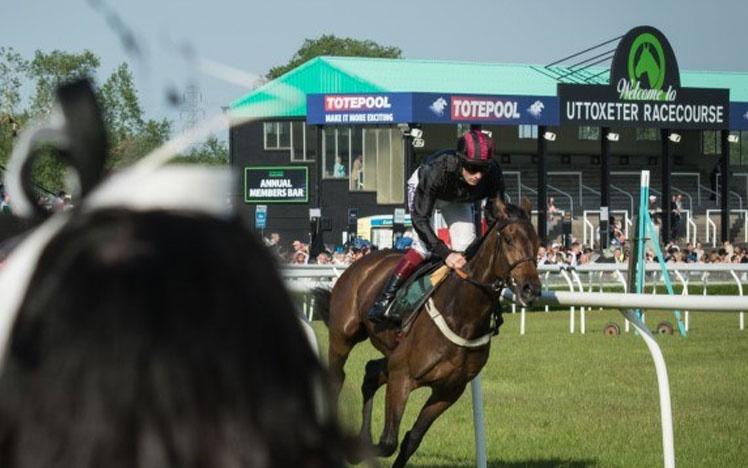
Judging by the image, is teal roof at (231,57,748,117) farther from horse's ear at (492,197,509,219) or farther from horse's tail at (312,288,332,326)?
horse's ear at (492,197,509,219)

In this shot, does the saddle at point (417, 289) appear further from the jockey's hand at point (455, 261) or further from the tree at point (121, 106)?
the tree at point (121, 106)

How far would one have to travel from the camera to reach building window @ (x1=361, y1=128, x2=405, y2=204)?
52188mm

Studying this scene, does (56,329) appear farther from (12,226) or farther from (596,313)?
(596,313)

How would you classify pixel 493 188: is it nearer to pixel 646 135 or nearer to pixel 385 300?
pixel 385 300

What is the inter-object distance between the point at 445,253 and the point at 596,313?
1957 centimetres

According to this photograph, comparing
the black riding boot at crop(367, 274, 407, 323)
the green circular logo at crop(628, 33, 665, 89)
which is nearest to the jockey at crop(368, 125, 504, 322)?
the black riding boot at crop(367, 274, 407, 323)

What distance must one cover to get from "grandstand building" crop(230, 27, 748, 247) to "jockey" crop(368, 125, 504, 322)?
93.0ft

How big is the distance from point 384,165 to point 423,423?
143 ft

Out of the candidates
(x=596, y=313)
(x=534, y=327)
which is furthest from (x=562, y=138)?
(x=534, y=327)

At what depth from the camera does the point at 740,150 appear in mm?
60125

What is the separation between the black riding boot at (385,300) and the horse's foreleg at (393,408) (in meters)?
0.74

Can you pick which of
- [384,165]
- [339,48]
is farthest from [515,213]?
[339,48]

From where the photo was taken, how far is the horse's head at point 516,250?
9.51 metres

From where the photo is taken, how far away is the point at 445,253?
9773 millimetres
